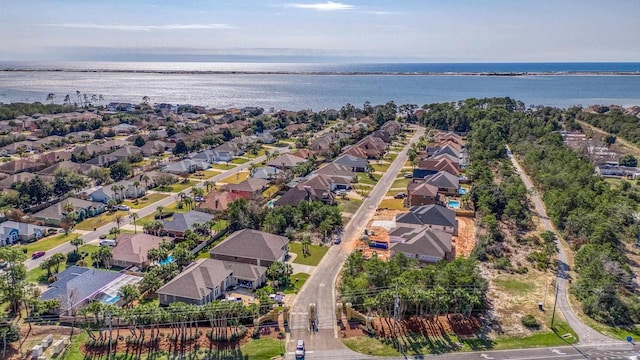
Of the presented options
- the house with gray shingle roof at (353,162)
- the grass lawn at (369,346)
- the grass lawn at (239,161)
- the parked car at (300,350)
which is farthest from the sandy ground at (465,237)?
the grass lawn at (239,161)

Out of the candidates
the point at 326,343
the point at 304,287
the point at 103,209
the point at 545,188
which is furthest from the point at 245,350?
the point at 545,188

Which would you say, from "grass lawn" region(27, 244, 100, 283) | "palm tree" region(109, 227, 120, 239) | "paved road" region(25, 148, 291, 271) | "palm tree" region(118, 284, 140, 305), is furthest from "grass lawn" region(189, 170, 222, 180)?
A: "palm tree" region(118, 284, 140, 305)

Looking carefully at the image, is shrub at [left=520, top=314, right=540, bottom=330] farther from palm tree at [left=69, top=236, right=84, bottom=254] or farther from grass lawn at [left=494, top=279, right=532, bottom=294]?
palm tree at [left=69, top=236, right=84, bottom=254]

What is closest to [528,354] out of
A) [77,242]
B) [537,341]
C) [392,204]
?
[537,341]

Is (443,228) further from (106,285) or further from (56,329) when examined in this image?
(56,329)

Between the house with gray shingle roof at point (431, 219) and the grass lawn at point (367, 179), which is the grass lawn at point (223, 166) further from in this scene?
the house with gray shingle roof at point (431, 219)

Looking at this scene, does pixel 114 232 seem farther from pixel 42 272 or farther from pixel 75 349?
pixel 75 349
